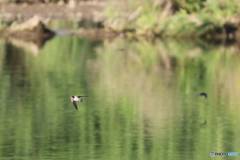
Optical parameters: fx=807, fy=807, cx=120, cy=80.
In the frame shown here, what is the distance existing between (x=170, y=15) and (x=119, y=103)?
15.1m

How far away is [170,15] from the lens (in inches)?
1167

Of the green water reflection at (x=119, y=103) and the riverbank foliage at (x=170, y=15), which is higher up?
the riverbank foliage at (x=170, y=15)

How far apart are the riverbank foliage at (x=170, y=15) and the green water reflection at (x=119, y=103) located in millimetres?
3599

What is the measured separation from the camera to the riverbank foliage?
29.3m

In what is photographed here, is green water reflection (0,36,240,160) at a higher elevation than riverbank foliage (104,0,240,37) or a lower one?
lower

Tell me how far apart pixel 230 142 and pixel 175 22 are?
58.6 ft

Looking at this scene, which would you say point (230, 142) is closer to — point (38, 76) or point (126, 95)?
point (126, 95)

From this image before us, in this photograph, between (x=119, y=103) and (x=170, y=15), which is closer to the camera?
(x=119, y=103)

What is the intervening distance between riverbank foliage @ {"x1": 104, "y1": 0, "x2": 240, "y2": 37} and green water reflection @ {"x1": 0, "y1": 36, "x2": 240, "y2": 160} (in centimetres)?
360

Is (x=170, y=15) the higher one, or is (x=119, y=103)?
(x=170, y=15)

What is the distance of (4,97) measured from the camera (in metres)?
15.6

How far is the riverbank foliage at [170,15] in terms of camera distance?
2927cm

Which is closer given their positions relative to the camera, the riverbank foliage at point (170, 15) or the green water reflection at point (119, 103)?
the green water reflection at point (119, 103)

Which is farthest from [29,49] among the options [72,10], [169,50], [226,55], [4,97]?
[72,10]
